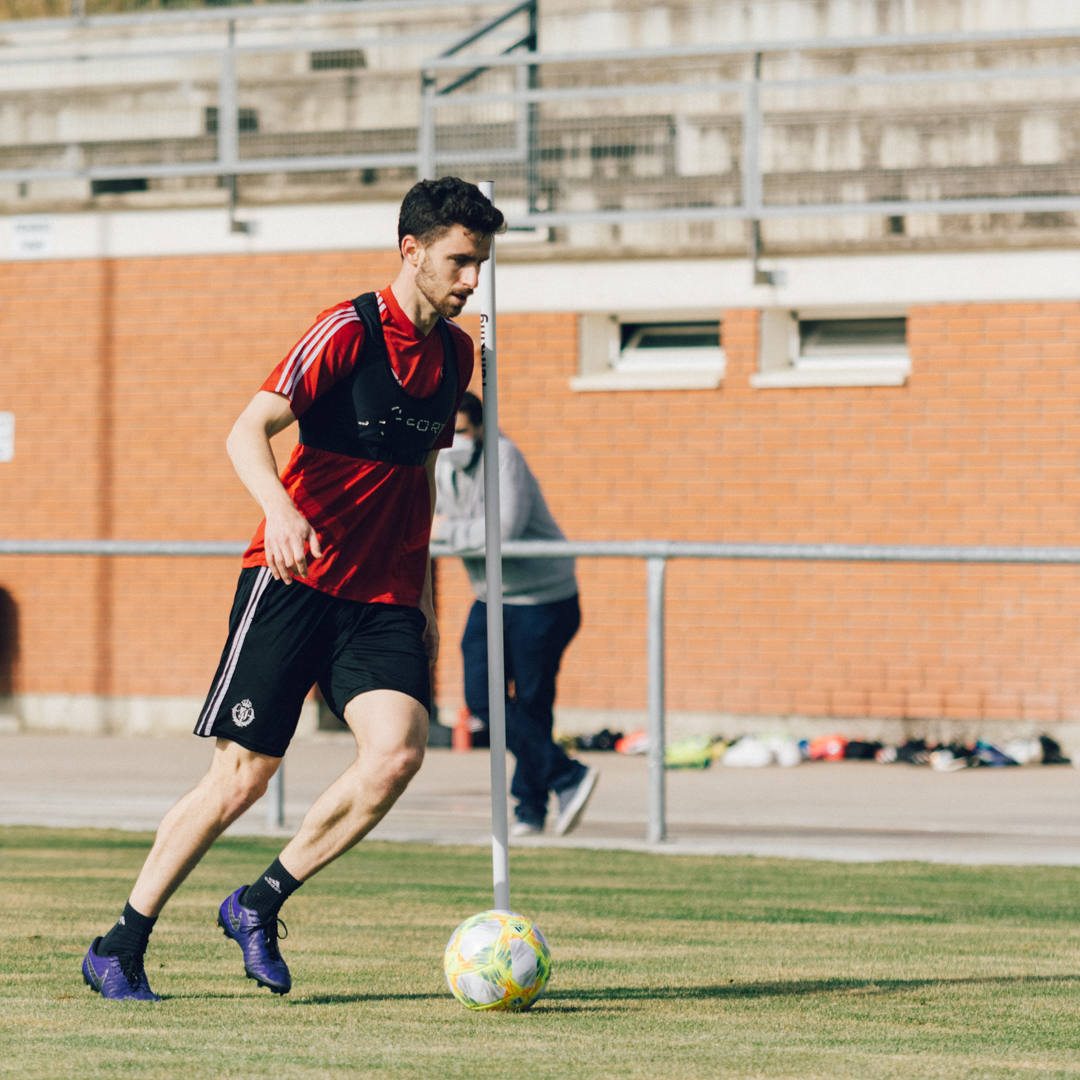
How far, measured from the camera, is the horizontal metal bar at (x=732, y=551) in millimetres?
8875

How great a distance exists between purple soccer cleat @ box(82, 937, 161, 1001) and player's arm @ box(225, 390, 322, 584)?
112 centimetres

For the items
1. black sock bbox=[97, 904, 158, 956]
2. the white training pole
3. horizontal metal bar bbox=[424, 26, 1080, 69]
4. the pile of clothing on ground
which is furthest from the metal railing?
horizontal metal bar bbox=[424, 26, 1080, 69]

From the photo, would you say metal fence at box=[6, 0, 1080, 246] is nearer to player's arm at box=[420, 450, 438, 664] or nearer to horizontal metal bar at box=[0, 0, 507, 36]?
horizontal metal bar at box=[0, 0, 507, 36]

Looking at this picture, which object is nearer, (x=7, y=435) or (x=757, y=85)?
(x=757, y=85)

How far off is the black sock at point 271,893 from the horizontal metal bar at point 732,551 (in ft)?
13.8

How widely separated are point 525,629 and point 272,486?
4.92 metres

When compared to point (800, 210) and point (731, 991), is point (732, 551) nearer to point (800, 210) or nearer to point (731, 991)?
point (731, 991)

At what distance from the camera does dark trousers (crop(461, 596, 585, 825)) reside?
30.9 feet

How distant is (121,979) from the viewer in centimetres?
512

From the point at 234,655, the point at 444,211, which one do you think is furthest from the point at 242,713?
the point at 444,211

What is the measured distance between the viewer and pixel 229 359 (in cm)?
1612

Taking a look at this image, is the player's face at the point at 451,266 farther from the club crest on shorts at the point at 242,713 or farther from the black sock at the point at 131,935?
the black sock at the point at 131,935

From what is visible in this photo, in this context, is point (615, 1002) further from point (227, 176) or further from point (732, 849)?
point (227, 176)

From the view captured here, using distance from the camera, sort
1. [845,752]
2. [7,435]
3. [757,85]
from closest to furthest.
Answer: [757,85] < [845,752] < [7,435]
